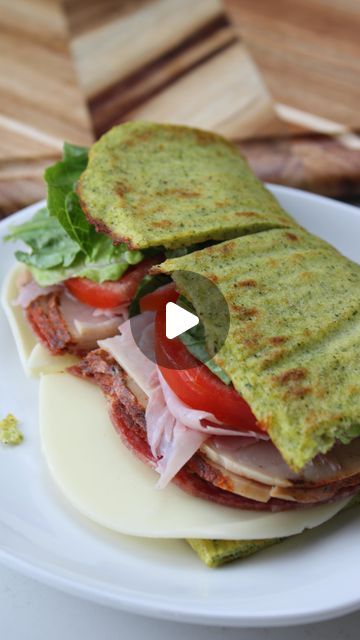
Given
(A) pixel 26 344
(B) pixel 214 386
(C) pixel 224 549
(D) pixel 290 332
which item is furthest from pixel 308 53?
(C) pixel 224 549

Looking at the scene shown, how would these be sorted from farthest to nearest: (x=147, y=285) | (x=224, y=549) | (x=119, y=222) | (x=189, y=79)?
(x=189, y=79) → (x=147, y=285) → (x=119, y=222) → (x=224, y=549)

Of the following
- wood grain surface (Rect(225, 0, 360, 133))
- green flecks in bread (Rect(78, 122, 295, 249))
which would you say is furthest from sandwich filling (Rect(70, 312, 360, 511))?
wood grain surface (Rect(225, 0, 360, 133))

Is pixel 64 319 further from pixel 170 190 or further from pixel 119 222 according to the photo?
pixel 170 190

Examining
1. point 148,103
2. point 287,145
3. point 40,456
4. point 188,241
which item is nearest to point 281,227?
point 188,241

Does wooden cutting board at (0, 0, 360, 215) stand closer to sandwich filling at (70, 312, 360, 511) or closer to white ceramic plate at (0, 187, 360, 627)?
sandwich filling at (70, 312, 360, 511)

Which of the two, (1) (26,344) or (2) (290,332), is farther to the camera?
(1) (26,344)

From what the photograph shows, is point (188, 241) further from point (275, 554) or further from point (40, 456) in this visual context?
point (275, 554)
